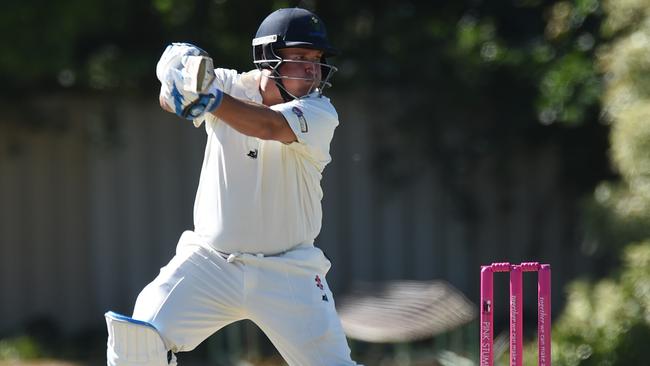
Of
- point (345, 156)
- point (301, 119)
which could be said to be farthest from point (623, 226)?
point (301, 119)

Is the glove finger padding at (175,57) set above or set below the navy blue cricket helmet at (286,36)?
below

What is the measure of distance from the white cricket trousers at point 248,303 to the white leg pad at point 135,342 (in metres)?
0.06

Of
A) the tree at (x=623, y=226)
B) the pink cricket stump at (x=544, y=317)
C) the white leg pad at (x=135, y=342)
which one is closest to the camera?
the white leg pad at (x=135, y=342)

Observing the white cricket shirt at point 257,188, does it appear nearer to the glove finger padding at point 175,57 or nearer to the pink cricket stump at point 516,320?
the glove finger padding at point 175,57

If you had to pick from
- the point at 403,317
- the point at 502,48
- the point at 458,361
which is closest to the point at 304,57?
the point at 458,361

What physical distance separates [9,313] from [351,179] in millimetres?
2419

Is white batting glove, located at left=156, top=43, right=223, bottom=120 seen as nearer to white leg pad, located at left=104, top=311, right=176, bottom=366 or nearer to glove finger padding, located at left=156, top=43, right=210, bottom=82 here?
glove finger padding, located at left=156, top=43, right=210, bottom=82

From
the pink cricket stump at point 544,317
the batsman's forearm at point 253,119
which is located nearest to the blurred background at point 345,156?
the pink cricket stump at point 544,317

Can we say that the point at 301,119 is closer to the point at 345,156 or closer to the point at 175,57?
the point at 175,57

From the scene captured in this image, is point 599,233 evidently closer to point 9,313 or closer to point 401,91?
point 401,91

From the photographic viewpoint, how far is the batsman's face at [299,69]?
3.76 m

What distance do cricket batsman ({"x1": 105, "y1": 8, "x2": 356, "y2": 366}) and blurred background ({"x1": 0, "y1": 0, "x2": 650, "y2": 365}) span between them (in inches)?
129

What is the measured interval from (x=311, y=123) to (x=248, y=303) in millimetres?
579

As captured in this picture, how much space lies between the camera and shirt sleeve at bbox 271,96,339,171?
3.58 m
